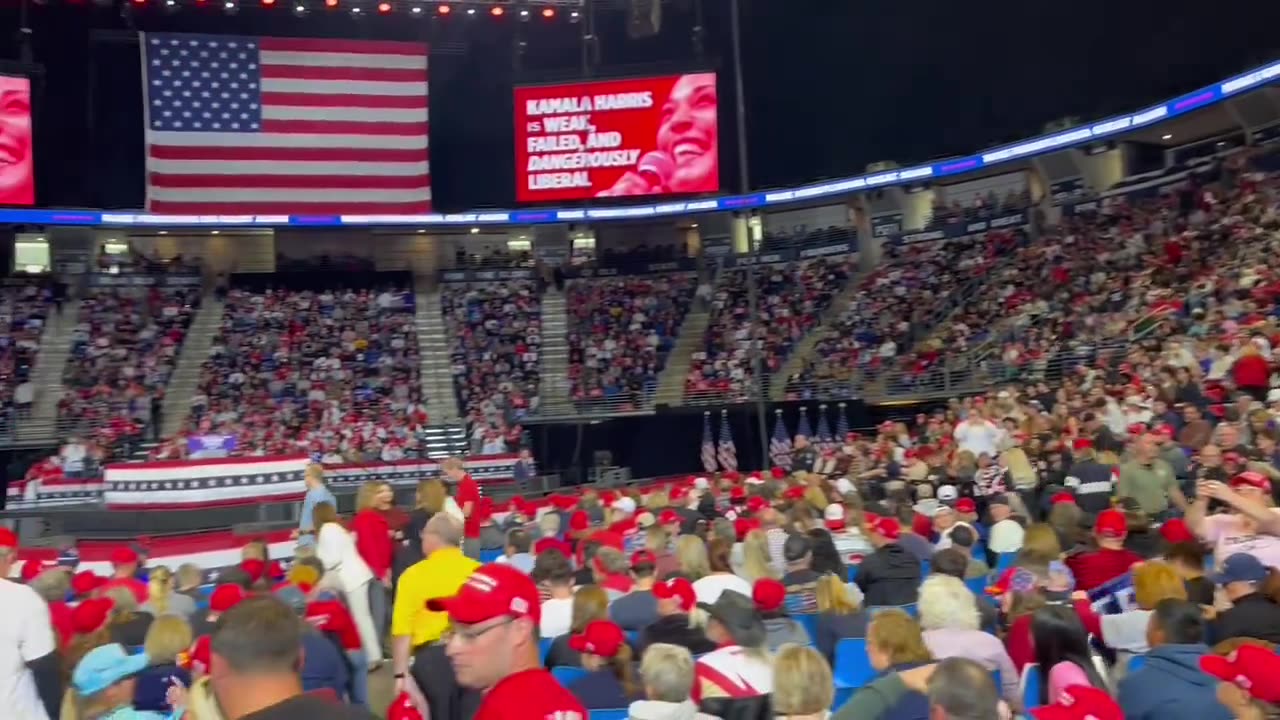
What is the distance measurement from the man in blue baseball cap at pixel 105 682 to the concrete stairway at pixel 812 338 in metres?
25.2

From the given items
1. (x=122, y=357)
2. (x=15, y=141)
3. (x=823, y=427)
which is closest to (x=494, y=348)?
(x=122, y=357)

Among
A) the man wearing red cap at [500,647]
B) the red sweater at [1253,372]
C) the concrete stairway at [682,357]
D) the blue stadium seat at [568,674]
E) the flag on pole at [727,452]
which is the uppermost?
the concrete stairway at [682,357]

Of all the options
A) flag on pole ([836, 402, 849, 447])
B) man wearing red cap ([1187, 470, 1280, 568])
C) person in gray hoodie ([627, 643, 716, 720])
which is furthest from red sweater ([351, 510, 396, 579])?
flag on pole ([836, 402, 849, 447])

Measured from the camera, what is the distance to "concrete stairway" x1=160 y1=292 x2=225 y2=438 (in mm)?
29094

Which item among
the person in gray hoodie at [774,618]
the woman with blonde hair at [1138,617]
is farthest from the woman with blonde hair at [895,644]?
the woman with blonde hair at [1138,617]

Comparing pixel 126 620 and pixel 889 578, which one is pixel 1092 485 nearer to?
pixel 889 578

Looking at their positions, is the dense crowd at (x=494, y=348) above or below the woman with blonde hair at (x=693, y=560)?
above

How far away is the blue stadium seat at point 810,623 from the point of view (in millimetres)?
6112

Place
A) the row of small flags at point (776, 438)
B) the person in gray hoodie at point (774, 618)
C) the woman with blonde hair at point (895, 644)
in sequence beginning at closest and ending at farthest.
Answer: the woman with blonde hair at point (895, 644)
the person in gray hoodie at point (774, 618)
the row of small flags at point (776, 438)

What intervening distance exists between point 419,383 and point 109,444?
27.2 ft

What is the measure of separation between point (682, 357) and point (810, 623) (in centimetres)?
2619

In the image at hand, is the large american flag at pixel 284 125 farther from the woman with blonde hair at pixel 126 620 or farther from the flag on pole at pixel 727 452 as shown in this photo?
the woman with blonde hair at pixel 126 620

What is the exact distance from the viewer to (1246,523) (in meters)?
6.07

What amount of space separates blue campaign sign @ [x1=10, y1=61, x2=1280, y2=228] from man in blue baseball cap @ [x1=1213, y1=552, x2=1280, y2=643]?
2013 centimetres
